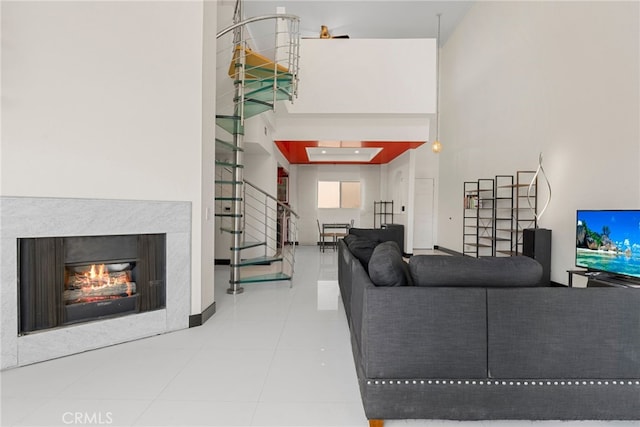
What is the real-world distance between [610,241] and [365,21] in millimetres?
7613

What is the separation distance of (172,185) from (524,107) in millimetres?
6033

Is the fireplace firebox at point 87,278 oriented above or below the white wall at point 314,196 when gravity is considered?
below

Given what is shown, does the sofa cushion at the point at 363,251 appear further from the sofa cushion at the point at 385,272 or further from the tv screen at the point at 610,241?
the tv screen at the point at 610,241

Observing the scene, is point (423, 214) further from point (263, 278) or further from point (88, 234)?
point (88, 234)

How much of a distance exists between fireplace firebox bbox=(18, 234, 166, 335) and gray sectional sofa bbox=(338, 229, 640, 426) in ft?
7.41

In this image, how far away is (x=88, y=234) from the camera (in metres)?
2.71

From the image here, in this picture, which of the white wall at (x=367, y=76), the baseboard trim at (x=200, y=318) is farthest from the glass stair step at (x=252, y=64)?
the baseboard trim at (x=200, y=318)

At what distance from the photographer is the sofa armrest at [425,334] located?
172cm

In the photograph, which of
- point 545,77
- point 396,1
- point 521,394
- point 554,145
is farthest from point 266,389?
point 396,1

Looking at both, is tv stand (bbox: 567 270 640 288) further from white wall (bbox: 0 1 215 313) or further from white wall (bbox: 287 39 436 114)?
white wall (bbox: 0 1 215 313)

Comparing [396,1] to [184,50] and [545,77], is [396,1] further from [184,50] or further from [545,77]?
[184,50]

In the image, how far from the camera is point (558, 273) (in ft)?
16.3

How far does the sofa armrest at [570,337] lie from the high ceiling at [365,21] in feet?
19.2

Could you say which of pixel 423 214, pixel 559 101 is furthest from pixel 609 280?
pixel 423 214
